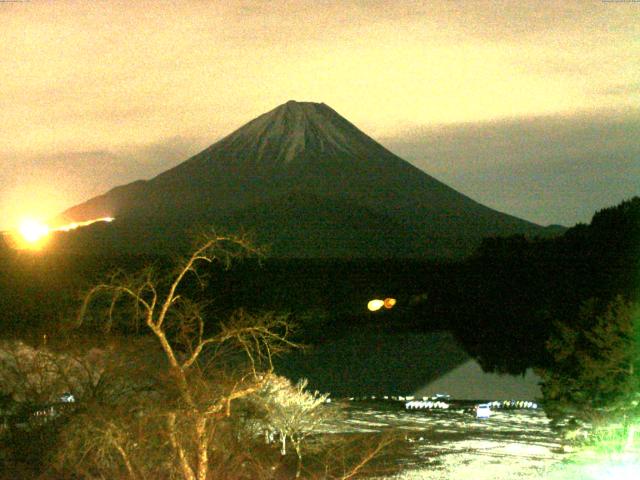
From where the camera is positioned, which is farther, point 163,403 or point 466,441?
point 466,441

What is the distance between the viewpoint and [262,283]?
318 ft

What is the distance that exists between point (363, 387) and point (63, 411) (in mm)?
36527

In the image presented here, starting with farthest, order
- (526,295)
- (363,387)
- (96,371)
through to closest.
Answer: (526,295)
(363,387)
(96,371)

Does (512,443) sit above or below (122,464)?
below

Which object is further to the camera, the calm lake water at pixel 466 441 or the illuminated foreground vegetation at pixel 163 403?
the calm lake water at pixel 466 441

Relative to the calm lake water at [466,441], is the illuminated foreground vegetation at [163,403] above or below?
above

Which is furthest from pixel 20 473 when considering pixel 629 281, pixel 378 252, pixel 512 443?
pixel 378 252

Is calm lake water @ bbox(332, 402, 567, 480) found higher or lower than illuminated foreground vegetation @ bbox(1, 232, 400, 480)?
lower

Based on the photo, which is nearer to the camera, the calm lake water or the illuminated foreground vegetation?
the illuminated foreground vegetation

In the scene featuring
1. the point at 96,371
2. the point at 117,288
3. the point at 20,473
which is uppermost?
the point at 117,288

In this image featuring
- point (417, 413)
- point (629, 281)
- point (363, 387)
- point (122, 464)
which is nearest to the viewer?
point (122, 464)

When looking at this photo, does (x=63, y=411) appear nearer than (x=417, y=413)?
Yes

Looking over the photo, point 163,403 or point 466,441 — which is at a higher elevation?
point 163,403

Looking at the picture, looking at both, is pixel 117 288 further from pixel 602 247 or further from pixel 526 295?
pixel 526 295
